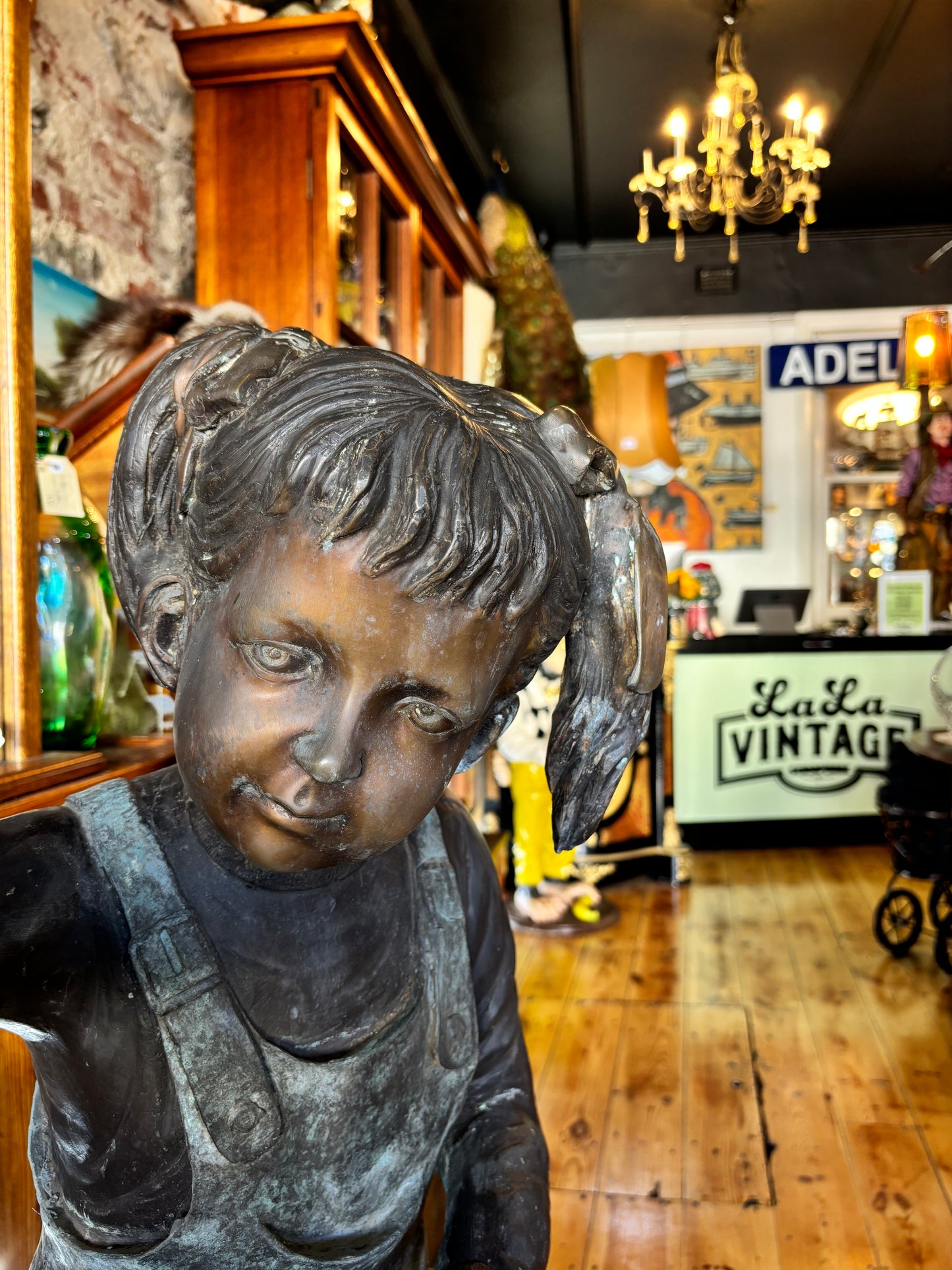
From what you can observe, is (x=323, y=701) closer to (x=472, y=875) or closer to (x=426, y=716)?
(x=426, y=716)

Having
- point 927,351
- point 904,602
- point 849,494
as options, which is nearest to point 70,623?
point 904,602

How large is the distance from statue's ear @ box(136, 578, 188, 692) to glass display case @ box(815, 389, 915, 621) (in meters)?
6.87

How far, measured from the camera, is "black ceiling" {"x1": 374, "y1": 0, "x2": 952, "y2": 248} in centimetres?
403

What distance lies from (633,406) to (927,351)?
1.44 metres

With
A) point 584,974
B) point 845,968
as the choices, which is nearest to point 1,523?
point 584,974

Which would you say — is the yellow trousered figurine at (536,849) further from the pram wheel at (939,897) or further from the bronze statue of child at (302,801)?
the bronze statue of child at (302,801)

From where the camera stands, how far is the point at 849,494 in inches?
279

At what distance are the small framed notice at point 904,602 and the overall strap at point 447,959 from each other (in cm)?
463

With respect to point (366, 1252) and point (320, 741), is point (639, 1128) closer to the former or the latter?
point (366, 1252)

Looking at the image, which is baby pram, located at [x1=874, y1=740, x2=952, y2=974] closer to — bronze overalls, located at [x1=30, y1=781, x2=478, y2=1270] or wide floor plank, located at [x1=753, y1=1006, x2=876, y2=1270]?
wide floor plank, located at [x1=753, y1=1006, x2=876, y2=1270]

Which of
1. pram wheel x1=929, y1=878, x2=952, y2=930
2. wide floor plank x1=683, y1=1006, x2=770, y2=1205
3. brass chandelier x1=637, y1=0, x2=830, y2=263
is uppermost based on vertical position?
brass chandelier x1=637, y1=0, x2=830, y2=263

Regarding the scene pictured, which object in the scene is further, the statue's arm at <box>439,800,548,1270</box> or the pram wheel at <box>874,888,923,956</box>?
the pram wheel at <box>874,888,923,956</box>

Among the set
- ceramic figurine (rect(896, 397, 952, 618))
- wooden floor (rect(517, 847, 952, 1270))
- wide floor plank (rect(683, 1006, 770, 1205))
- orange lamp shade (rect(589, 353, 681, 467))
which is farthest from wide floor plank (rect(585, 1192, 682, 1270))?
ceramic figurine (rect(896, 397, 952, 618))

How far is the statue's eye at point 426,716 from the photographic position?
53 centimetres
